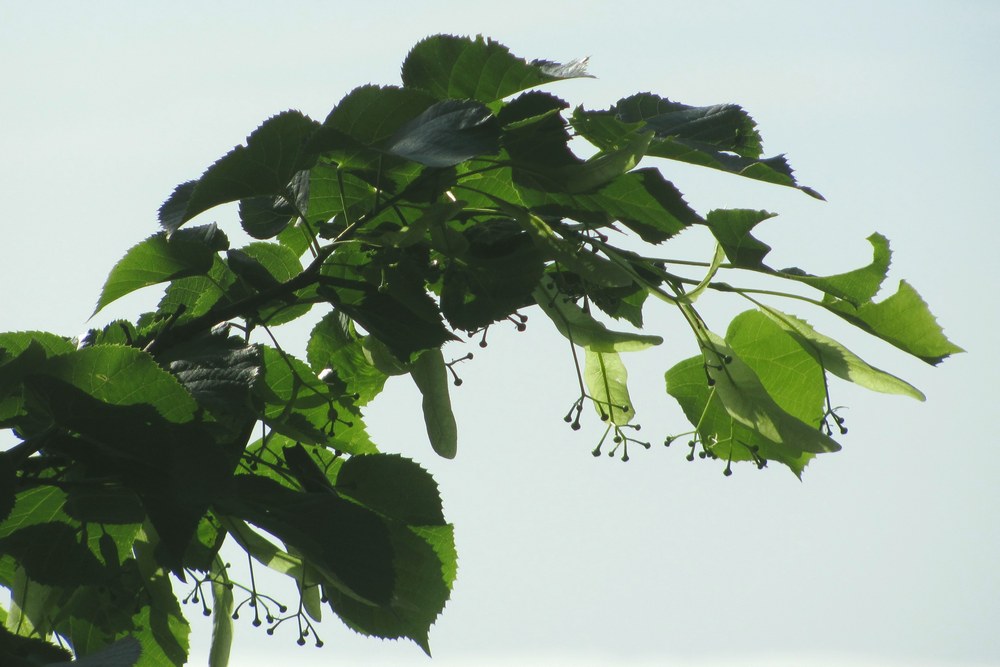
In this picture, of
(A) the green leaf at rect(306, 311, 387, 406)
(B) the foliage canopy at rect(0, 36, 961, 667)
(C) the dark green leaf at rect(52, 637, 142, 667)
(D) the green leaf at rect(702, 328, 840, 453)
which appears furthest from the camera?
(A) the green leaf at rect(306, 311, 387, 406)

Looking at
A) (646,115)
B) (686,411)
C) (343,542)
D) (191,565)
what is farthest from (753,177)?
(191,565)

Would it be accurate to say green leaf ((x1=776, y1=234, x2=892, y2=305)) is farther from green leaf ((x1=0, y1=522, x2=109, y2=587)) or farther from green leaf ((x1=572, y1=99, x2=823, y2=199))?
green leaf ((x1=0, y1=522, x2=109, y2=587))

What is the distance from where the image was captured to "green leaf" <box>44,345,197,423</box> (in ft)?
1.98

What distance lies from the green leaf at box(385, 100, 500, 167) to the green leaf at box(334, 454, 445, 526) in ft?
0.89

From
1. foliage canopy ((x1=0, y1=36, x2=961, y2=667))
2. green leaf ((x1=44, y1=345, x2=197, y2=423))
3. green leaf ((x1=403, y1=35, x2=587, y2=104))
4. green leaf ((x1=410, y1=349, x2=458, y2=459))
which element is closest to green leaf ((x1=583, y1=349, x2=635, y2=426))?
foliage canopy ((x1=0, y1=36, x2=961, y2=667))

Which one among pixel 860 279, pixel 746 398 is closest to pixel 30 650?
pixel 746 398

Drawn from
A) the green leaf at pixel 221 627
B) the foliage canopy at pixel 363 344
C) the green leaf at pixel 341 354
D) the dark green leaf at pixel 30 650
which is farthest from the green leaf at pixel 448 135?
the green leaf at pixel 221 627

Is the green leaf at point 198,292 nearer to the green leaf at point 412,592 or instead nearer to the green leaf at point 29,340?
the green leaf at point 29,340

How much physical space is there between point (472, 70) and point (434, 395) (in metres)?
0.25

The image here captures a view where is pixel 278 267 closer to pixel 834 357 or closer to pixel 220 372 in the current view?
pixel 220 372

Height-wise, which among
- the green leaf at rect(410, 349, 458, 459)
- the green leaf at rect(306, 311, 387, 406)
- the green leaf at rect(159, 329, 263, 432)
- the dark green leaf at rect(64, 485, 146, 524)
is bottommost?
the dark green leaf at rect(64, 485, 146, 524)

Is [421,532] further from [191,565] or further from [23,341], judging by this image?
[23,341]

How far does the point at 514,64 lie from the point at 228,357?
288 millimetres

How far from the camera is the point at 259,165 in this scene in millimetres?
662
